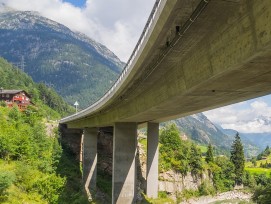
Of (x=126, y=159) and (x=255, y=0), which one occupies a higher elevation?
(x=255, y=0)

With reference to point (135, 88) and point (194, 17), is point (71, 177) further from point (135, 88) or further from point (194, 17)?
point (194, 17)

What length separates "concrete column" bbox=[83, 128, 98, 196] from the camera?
54.7 metres

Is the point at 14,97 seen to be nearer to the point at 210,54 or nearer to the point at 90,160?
the point at 90,160

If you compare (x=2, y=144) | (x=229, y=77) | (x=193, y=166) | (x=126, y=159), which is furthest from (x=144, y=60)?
(x=193, y=166)

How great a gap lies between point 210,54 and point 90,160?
4550 centimetres

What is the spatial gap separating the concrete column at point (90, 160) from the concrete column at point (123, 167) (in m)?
18.0

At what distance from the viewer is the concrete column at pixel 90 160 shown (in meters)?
54.7

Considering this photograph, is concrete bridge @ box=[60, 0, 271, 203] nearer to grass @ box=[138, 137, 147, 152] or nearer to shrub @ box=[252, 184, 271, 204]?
shrub @ box=[252, 184, 271, 204]

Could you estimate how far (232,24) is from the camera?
1118 cm

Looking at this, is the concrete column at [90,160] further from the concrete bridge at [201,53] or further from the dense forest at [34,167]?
the concrete bridge at [201,53]

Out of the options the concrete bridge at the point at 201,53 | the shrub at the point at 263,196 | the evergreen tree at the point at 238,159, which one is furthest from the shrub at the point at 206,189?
the concrete bridge at the point at 201,53

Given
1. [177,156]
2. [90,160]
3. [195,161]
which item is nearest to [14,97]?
[90,160]

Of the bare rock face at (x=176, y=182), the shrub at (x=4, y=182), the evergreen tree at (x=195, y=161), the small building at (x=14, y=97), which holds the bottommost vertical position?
the bare rock face at (x=176, y=182)

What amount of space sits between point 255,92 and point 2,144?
121 ft
